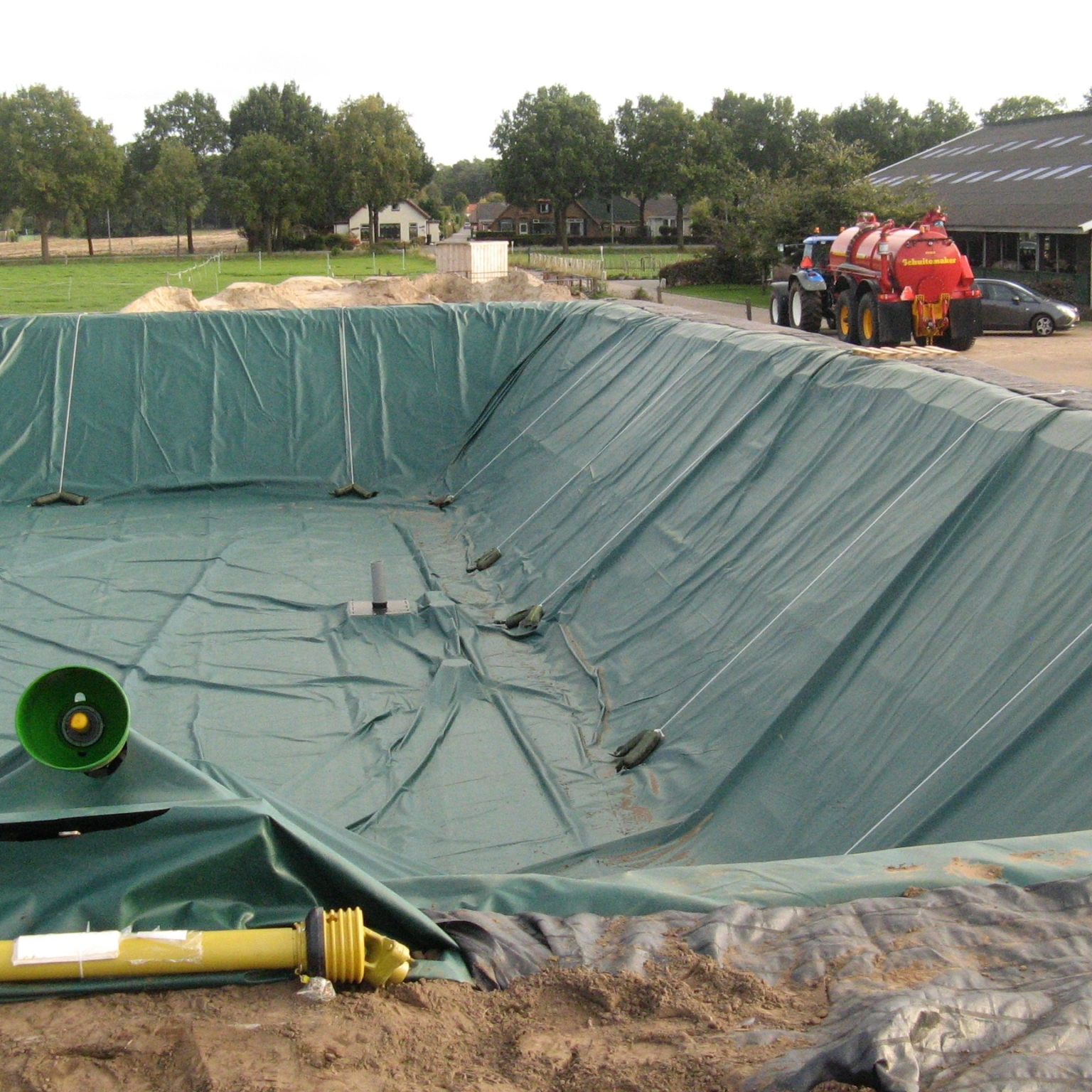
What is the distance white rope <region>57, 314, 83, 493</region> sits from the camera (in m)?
13.6

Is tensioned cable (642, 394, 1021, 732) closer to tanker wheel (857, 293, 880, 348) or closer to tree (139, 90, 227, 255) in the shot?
tanker wheel (857, 293, 880, 348)

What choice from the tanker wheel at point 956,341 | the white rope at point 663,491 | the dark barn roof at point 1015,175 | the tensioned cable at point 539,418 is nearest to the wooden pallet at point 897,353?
the white rope at point 663,491

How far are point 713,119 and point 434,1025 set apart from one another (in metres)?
72.1

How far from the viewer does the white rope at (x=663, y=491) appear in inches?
346

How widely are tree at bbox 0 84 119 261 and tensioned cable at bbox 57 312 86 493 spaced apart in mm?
52075

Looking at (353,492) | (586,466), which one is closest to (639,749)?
(586,466)

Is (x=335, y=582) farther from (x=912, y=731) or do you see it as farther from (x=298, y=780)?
(x=912, y=731)

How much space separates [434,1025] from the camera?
294 cm

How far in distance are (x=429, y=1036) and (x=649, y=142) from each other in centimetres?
6823

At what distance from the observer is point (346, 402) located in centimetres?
1452

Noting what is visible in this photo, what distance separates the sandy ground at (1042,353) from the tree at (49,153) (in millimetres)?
51932

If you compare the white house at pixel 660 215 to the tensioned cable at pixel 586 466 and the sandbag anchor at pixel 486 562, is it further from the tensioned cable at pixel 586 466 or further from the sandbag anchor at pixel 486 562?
the sandbag anchor at pixel 486 562

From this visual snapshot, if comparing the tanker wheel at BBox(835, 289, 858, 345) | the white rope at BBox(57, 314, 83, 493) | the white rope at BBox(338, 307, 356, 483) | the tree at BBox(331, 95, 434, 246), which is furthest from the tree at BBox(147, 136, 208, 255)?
the white rope at BBox(338, 307, 356, 483)

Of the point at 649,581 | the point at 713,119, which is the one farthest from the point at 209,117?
the point at 649,581
